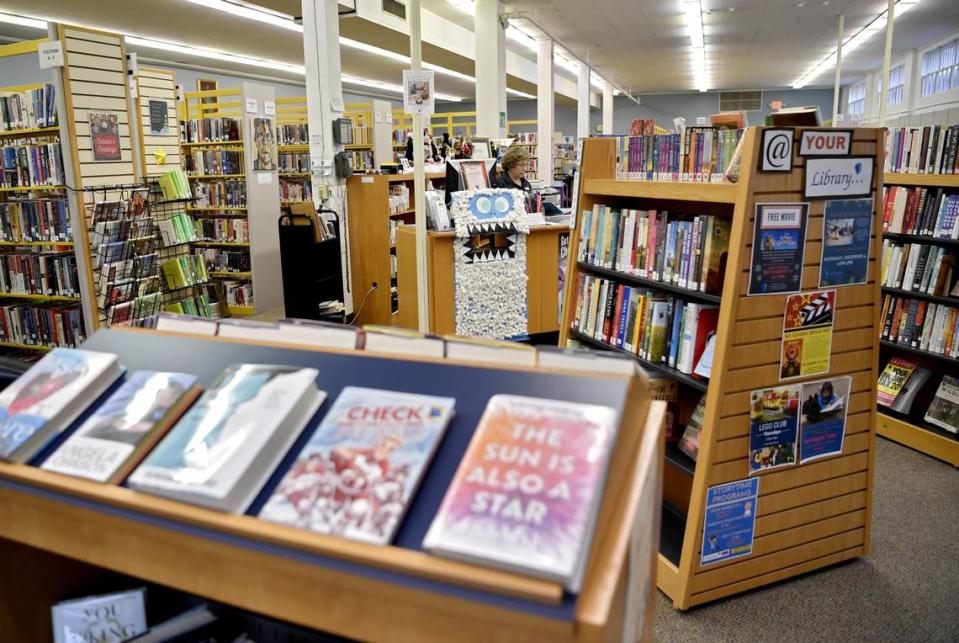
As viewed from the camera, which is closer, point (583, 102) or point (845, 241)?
point (845, 241)

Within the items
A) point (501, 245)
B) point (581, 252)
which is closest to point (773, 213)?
point (581, 252)

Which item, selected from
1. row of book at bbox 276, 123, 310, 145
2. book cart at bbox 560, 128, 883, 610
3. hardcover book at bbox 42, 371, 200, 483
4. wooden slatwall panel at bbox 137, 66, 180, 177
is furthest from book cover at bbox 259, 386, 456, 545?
row of book at bbox 276, 123, 310, 145

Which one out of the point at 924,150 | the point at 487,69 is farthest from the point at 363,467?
the point at 487,69

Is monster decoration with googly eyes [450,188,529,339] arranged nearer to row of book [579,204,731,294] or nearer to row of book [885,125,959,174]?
row of book [579,204,731,294]

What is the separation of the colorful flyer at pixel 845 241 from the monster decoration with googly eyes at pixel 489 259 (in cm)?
278

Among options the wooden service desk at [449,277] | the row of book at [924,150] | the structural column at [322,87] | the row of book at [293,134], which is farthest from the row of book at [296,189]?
the row of book at [924,150]

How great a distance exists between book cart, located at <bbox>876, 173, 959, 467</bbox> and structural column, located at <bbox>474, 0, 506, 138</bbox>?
22.8 ft

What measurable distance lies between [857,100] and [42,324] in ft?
84.8

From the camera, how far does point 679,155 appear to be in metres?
3.01

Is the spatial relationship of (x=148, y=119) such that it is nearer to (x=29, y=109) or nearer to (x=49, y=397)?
(x=29, y=109)

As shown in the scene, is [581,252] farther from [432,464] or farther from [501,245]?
[432,464]

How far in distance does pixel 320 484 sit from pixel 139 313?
16.6ft

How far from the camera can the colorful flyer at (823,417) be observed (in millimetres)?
2553

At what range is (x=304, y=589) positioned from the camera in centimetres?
106
